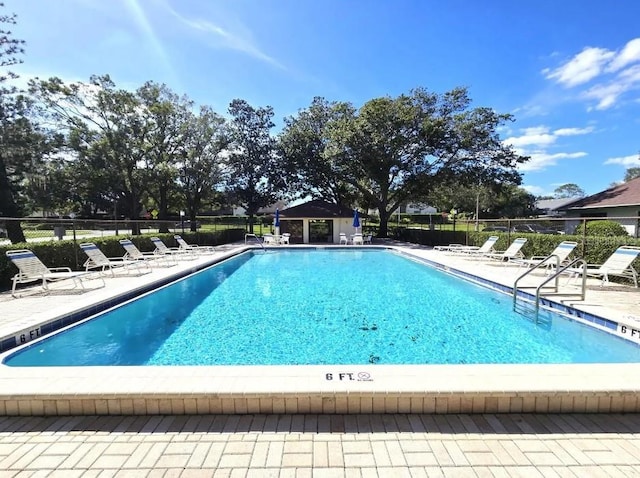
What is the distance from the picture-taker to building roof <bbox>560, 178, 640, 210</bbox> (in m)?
16.7

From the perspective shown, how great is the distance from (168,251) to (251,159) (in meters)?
16.8

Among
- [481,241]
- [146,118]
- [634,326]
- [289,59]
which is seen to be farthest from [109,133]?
[634,326]

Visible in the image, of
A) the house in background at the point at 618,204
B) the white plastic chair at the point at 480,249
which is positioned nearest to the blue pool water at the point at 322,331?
the white plastic chair at the point at 480,249

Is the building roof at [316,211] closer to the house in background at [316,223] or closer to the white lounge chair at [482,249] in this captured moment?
the house in background at [316,223]

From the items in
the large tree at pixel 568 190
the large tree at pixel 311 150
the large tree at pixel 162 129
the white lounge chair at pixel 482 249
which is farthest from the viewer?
the large tree at pixel 568 190

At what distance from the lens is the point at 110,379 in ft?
9.66

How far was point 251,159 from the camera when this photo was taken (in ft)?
91.5

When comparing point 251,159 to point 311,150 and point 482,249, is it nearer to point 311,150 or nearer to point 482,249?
point 311,150

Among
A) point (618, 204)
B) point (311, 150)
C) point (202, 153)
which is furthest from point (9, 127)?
point (618, 204)

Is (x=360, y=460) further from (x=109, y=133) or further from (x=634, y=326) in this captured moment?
(x=109, y=133)

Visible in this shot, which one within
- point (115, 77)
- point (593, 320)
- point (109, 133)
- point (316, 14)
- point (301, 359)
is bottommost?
point (301, 359)

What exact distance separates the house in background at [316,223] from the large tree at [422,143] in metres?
3.21

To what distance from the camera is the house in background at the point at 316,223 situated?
916 inches

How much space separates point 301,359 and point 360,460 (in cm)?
251
